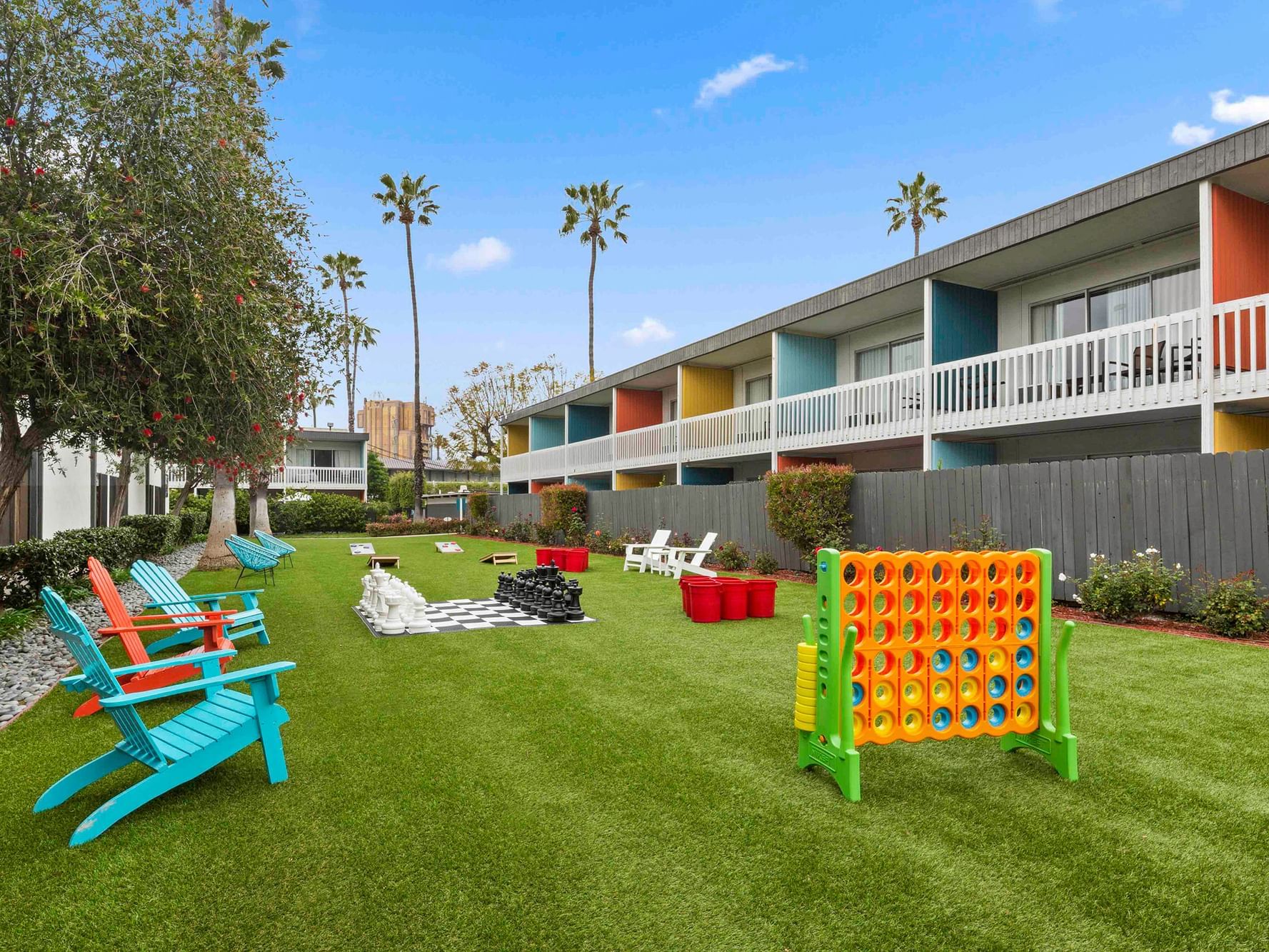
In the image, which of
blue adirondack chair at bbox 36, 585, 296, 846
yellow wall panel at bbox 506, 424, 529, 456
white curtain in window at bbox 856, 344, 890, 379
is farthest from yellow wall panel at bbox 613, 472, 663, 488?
blue adirondack chair at bbox 36, 585, 296, 846

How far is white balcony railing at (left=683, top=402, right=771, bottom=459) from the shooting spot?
63.0 ft

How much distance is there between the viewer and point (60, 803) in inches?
154

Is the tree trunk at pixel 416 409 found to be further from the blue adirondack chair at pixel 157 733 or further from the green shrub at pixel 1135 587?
the blue adirondack chair at pixel 157 733

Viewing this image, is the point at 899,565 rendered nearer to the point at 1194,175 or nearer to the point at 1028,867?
the point at 1028,867

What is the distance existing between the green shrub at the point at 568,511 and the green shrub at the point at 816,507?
37.1 feet

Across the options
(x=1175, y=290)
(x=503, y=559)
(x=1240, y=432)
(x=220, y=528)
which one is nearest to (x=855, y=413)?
(x=1175, y=290)

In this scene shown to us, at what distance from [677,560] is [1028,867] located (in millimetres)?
12337

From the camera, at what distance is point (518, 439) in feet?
134

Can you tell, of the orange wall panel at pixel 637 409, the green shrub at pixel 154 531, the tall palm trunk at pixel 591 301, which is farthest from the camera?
the tall palm trunk at pixel 591 301

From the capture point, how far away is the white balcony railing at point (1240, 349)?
31.7 ft

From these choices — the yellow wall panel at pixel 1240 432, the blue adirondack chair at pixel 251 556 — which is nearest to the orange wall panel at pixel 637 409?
the blue adirondack chair at pixel 251 556

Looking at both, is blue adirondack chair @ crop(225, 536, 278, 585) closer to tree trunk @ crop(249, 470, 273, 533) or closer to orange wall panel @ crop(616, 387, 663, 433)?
tree trunk @ crop(249, 470, 273, 533)

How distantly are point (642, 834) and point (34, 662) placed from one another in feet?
24.2

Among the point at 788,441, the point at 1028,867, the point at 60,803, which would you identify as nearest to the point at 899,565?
the point at 1028,867
